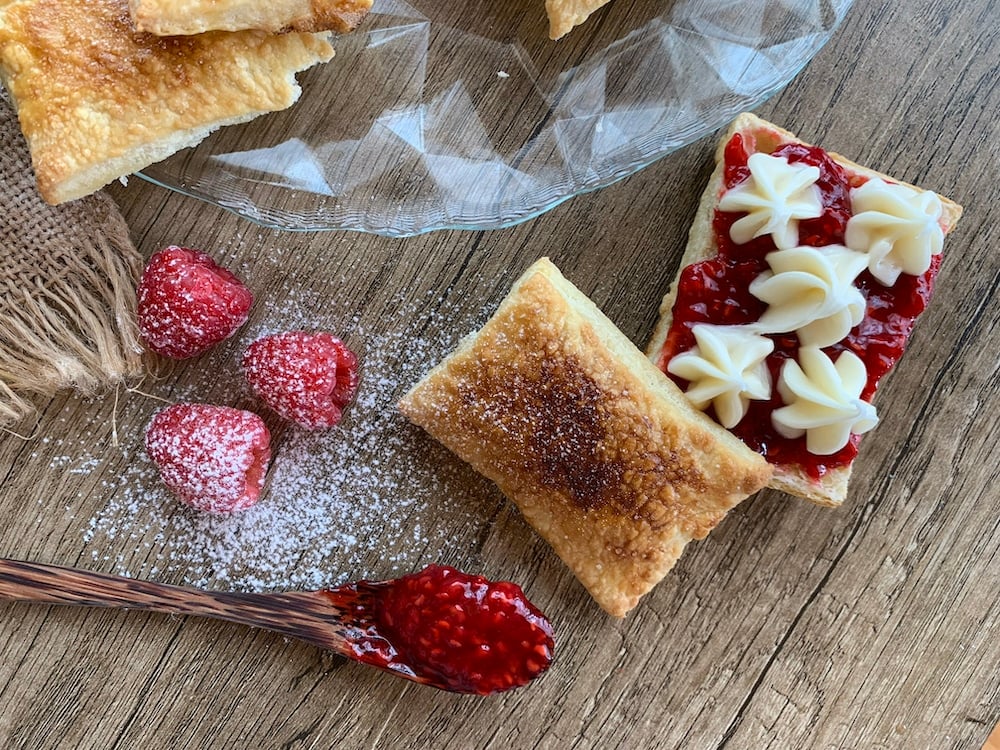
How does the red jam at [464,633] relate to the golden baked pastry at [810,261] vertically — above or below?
below

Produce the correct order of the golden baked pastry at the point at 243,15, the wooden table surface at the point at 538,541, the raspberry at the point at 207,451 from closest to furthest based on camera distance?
the golden baked pastry at the point at 243,15 < the raspberry at the point at 207,451 < the wooden table surface at the point at 538,541

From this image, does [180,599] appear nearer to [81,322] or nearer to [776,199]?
[81,322]

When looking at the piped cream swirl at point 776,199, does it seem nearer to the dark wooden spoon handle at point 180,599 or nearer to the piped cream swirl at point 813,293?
the piped cream swirl at point 813,293

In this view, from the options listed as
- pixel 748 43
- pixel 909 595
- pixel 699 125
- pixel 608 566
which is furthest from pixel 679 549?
pixel 748 43

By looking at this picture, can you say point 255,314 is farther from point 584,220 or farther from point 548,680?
point 548,680

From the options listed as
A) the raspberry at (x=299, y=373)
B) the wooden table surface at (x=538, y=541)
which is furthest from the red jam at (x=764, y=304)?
the raspberry at (x=299, y=373)

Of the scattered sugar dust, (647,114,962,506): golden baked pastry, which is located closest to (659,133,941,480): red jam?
(647,114,962,506): golden baked pastry

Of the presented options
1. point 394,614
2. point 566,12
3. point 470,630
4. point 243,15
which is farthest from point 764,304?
point 243,15

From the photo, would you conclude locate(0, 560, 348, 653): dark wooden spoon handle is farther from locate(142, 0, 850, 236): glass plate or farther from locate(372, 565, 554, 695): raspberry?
locate(142, 0, 850, 236): glass plate
